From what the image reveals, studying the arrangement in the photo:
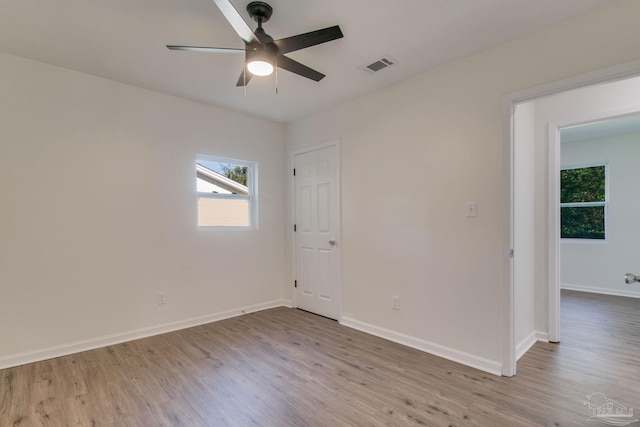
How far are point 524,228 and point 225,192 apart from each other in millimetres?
3383

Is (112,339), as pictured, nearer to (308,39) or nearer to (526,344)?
(308,39)

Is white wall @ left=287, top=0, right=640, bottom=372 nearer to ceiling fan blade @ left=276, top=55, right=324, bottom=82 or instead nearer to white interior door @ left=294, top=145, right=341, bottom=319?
white interior door @ left=294, top=145, right=341, bottom=319

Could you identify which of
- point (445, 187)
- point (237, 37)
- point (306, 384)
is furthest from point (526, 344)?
point (237, 37)

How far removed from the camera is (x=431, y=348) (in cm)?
282

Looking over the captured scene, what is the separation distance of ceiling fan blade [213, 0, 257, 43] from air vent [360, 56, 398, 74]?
4.13ft

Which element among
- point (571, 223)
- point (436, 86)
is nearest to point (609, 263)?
point (571, 223)

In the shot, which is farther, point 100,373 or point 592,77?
point 100,373

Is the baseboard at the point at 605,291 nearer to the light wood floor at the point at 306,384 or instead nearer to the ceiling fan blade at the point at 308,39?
the light wood floor at the point at 306,384

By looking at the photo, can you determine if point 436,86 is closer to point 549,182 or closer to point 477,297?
point 549,182

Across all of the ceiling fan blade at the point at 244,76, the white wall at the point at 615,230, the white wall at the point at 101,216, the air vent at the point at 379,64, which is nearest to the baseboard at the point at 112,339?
the white wall at the point at 101,216

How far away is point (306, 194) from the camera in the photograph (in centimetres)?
419

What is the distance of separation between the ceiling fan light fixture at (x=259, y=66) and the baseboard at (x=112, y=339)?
284 centimetres

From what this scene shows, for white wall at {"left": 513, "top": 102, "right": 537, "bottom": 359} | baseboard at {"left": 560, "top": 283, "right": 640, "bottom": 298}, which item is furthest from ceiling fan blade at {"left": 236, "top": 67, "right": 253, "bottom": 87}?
baseboard at {"left": 560, "top": 283, "right": 640, "bottom": 298}

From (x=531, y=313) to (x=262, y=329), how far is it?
9.28 ft
